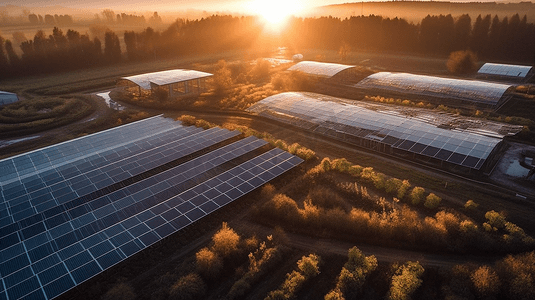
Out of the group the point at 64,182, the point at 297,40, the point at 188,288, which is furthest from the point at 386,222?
the point at 297,40

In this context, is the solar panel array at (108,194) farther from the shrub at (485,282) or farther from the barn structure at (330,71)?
the barn structure at (330,71)

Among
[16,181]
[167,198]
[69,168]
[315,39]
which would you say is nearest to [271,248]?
[167,198]

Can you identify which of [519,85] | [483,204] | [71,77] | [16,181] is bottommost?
[71,77]

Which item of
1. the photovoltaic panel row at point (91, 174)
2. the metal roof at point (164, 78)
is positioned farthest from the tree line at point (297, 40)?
the photovoltaic panel row at point (91, 174)

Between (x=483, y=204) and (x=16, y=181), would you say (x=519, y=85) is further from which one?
(x=16, y=181)

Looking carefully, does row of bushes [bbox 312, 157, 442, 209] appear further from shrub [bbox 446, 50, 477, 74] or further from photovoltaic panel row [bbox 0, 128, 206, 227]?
shrub [bbox 446, 50, 477, 74]

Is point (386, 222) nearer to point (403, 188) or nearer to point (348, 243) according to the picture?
point (348, 243)

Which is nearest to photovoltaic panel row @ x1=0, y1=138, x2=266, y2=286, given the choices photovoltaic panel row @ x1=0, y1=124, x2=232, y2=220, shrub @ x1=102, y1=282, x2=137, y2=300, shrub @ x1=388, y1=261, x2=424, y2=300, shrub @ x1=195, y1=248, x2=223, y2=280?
photovoltaic panel row @ x1=0, y1=124, x2=232, y2=220
